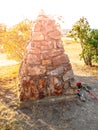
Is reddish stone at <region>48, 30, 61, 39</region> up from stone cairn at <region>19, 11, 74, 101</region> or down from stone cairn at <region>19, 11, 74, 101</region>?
up

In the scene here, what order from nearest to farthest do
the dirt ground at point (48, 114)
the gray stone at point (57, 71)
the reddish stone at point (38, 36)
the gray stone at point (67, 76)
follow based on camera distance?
the dirt ground at point (48, 114) → the reddish stone at point (38, 36) → the gray stone at point (57, 71) → the gray stone at point (67, 76)

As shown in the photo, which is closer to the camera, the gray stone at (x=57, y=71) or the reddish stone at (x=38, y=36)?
the reddish stone at (x=38, y=36)

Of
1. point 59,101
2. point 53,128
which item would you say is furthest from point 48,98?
point 53,128

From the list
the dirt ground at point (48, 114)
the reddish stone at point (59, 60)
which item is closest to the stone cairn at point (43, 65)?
the reddish stone at point (59, 60)

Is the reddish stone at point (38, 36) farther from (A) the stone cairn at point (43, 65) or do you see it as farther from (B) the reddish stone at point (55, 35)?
(B) the reddish stone at point (55, 35)

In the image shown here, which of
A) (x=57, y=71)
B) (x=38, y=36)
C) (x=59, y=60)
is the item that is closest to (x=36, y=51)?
(x=38, y=36)

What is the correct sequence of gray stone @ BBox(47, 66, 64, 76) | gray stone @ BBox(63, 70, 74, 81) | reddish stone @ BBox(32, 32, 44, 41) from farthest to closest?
gray stone @ BBox(63, 70, 74, 81) < gray stone @ BBox(47, 66, 64, 76) < reddish stone @ BBox(32, 32, 44, 41)

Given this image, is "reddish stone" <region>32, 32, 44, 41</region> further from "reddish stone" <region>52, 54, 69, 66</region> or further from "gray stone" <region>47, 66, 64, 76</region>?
"gray stone" <region>47, 66, 64, 76</region>

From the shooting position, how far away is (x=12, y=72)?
1647 centimetres

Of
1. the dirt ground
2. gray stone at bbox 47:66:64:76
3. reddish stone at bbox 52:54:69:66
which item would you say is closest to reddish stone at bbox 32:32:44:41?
reddish stone at bbox 52:54:69:66

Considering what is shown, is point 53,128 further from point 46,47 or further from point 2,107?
point 46,47

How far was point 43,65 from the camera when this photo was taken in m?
9.97

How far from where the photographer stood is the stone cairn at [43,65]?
9898mm

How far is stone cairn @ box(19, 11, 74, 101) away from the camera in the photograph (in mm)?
9898
